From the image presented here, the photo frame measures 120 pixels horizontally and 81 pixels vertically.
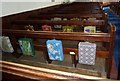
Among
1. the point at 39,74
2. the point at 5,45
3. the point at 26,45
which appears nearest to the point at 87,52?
the point at 26,45

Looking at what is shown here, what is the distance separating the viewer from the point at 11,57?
1976mm

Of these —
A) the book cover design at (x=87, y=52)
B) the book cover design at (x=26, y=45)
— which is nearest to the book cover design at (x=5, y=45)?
the book cover design at (x=26, y=45)

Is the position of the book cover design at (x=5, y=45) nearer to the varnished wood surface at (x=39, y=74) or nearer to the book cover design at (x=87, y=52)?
the book cover design at (x=87, y=52)

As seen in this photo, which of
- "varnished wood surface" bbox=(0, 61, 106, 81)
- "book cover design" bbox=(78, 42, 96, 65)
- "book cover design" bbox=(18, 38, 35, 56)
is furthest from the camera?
"book cover design" bbox=(18, 38, 35, 56)

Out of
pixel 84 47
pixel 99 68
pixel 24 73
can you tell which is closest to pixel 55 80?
pixel 24 73

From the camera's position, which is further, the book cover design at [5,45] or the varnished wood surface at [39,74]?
the book cover design at [5,45]

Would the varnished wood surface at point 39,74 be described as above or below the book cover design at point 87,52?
above

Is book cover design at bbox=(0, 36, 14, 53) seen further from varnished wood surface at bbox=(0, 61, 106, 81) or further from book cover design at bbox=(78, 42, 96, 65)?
varnished wood surface at bbox=(0, 61, 106, 81)

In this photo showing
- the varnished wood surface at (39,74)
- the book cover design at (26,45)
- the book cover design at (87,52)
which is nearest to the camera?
the varnished wood surface at (39,74)

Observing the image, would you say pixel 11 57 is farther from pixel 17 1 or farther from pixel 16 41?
pixel 17 1

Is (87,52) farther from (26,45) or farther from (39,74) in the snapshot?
(39,74)

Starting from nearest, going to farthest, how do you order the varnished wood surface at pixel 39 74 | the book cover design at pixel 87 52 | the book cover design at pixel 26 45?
1. the varnished wood surface at pixel 39 74
2. the book cover design at pixel 87 52
3. the book cover design at pixel 26 45

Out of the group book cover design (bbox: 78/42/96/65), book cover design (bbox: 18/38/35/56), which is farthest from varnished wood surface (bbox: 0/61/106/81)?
book cover design (bbox: 18/38/35/56)

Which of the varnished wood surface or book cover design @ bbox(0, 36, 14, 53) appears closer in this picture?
the varnished wood surface
